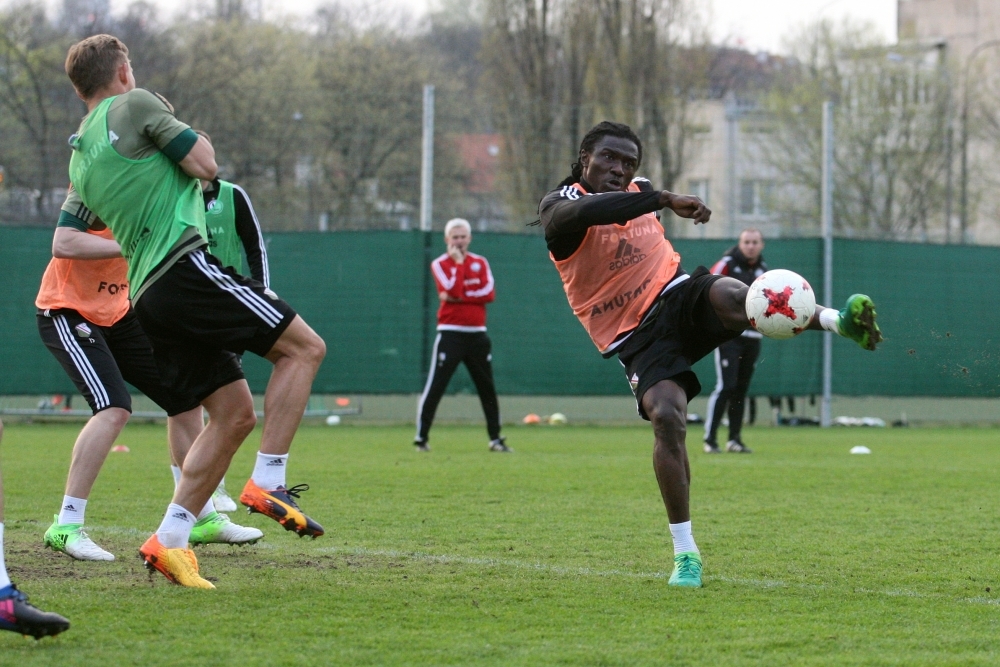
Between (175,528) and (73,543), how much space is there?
98 centimetres

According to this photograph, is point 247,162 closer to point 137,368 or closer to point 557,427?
point 557,427

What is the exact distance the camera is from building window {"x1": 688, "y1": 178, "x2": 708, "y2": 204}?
18.7m

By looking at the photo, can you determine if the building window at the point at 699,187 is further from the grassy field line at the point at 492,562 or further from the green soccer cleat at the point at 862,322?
the green soccer cleat at the point at 862,322

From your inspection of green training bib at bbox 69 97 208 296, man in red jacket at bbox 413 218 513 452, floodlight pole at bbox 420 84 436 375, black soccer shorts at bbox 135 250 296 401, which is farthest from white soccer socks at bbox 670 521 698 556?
floodlight pole at bbox 420 84 436 375

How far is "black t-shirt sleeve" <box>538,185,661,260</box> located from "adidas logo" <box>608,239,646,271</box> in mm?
183

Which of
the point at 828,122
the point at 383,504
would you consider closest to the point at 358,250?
Result: the point at 828,122

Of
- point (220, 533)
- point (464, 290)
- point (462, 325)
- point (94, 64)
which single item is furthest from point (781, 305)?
point (462, 325)

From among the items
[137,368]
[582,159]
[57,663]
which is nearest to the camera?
[57,663]

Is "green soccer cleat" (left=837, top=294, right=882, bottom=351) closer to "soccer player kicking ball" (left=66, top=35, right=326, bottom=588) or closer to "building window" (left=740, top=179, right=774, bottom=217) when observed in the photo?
"soccer player kicking ball" (left=66, top=35, right=326, bottom=588)

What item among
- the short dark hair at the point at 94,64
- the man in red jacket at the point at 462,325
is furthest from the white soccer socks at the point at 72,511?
the man in red jacket at the point at 462,325

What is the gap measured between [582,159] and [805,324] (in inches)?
58.0

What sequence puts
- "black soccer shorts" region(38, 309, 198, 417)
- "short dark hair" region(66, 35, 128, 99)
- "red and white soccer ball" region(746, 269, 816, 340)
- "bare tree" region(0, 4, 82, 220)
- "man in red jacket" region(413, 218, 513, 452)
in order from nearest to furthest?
"red and white soccer ball" region(746, 269, 816, 340), "short dark hair" region(66, 35, 128, 99), "black soccer shorts" region(38, 309, 198, 417), "man in red jacket" region(413, 218, 513, 452), "bare tree" region(0, 4, 82, 220)

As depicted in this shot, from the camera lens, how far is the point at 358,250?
15523mm

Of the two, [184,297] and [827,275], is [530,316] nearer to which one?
[827,275]
